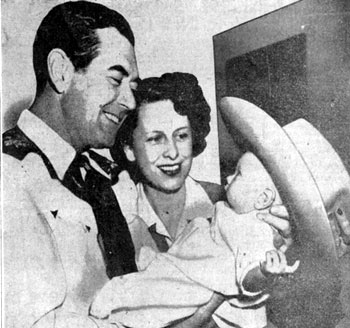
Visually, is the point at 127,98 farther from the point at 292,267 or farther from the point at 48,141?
the point at 292,267

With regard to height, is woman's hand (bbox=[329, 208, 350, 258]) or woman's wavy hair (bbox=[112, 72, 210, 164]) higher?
woman's wavy hair (bbox=[112, 72, 210, 164])

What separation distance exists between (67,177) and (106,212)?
180mm

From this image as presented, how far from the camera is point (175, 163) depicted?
237cm

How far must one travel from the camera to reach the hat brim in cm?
235

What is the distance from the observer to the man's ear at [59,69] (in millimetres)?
2340

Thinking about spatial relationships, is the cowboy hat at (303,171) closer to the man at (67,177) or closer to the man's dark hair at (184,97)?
the man's dark hair at (184,97)

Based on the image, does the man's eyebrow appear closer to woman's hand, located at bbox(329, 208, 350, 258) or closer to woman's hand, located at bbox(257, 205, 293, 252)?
woman's hand, located at bbox(257, 205, 293, 252)

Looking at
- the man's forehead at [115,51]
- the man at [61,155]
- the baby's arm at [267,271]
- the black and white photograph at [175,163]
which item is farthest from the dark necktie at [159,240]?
the man's forehead at [115,51]

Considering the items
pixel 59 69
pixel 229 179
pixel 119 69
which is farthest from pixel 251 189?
pixel 59 69

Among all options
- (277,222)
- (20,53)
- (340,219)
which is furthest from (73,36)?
(340,219)

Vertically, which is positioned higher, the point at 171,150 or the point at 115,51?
the point at 115,51

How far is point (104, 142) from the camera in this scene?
2350 millimetres

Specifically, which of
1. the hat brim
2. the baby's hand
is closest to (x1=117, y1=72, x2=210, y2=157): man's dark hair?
the hat brim

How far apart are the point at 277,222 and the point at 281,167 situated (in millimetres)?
193
